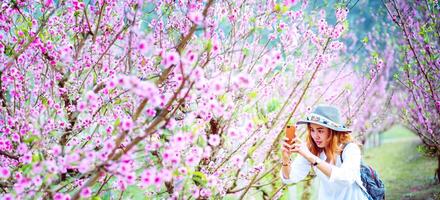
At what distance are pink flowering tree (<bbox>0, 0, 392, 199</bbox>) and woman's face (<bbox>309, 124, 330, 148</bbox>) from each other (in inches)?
15.6

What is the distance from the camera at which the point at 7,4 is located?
3174mm

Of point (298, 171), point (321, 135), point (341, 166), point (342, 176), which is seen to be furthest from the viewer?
point (298, 171)

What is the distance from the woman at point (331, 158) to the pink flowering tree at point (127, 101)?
28 centimetres

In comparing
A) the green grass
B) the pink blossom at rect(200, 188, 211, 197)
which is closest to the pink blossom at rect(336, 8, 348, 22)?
the pink blossom at rect(200, 188, 211, 197)

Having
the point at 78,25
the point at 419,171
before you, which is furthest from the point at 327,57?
the point at 419,171

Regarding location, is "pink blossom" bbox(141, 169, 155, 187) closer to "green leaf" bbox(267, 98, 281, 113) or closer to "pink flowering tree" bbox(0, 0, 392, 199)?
"pink flowering tree" bbox(0, 0, 392, 199)

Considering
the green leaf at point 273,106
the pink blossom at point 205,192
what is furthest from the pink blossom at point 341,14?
the pink blossom at point 205,192

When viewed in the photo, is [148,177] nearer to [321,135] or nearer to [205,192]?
[205,192]

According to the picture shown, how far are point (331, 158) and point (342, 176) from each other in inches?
12.0

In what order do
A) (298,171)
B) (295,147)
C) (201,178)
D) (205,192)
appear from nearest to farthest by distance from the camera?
(201,178), (205,192), (295,147), (298,171)

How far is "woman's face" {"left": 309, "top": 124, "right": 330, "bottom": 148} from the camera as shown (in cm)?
337

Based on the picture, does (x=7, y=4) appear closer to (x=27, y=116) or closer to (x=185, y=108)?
(x=27, y=116)

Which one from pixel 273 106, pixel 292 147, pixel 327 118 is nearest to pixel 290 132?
pixel 292 147

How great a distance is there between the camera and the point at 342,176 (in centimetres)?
308
